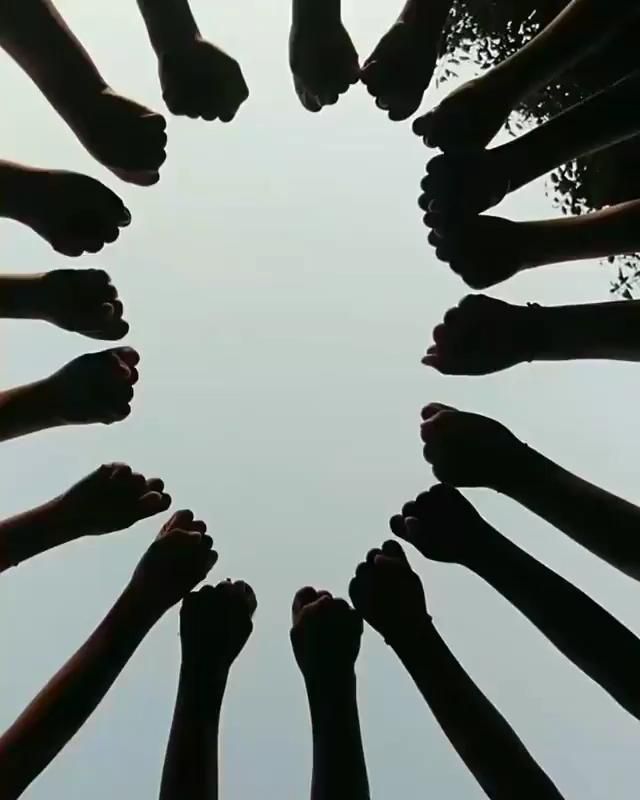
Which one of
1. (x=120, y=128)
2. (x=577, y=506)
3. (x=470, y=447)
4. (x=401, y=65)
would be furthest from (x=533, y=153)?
(x=120, y=128)

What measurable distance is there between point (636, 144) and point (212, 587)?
1746 millimetres

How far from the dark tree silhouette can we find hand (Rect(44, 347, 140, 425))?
1290mm

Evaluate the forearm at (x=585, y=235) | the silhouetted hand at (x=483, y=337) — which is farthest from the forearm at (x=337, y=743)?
the forearm at (x=585, y=235)

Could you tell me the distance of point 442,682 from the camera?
2775 millimetres

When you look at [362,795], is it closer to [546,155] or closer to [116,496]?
[116,496]

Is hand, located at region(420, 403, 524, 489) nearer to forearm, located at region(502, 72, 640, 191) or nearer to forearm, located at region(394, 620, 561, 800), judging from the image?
forearm, located at region(394, 620, 561, 800)

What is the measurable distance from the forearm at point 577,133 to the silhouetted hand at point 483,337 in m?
0.33

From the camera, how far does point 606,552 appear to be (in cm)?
263

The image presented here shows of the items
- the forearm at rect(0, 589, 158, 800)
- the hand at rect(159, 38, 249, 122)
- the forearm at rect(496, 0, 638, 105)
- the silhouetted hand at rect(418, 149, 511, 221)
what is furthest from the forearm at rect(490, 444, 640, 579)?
the hand at rect(159, 38, 249, 122)

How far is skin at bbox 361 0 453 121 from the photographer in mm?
2676

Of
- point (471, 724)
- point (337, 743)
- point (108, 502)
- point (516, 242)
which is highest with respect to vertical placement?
point (108, 502)

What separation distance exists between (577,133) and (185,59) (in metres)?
0.96

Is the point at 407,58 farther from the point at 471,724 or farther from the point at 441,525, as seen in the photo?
the point at 471,724

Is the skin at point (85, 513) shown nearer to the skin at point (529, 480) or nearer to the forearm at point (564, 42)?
the skin at point (529, 480)
